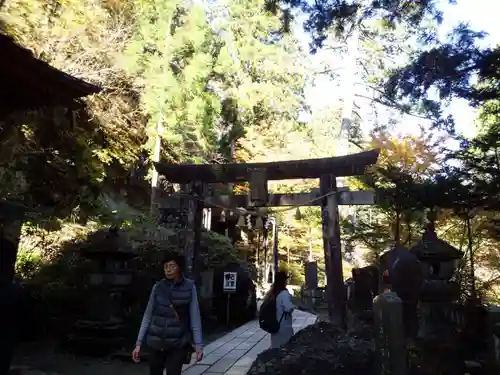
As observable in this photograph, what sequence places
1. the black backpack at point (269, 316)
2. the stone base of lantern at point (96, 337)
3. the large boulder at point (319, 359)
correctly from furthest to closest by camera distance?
the stone base of lantern at point (96, 337), the black backpack at point (269, 316), the large boulder at point (319, 359)

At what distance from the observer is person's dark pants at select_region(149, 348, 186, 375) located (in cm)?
395

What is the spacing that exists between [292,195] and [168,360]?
22.2 feet

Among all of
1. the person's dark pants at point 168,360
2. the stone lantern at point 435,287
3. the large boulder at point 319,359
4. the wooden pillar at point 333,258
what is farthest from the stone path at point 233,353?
the stone lantern at point 435,287

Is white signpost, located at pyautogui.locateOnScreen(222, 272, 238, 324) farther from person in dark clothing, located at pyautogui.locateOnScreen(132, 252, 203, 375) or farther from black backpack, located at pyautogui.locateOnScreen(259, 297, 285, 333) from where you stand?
person in dark clothing, located at pyautogui.locateOnScreen(132, 252, 203, 375)

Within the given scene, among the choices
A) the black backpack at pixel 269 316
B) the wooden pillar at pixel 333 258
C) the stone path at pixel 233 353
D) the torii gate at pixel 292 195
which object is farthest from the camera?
the torii gate at pixel 292 195

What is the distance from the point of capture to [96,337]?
8312 mm

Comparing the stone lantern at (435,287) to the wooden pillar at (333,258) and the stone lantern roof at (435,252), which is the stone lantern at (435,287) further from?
the wooden pillar at (333,258)

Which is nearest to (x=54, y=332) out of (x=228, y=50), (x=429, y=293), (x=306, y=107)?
(x=429, y=293)

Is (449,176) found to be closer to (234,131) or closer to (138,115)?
(138,115)

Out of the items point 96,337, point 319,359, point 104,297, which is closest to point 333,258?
point 319,359

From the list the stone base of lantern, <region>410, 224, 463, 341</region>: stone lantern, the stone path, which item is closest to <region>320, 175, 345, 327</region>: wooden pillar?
the stone path

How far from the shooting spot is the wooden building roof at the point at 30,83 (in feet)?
15.5

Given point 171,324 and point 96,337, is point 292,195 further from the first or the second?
point 171,324

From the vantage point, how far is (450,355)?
6449mm
